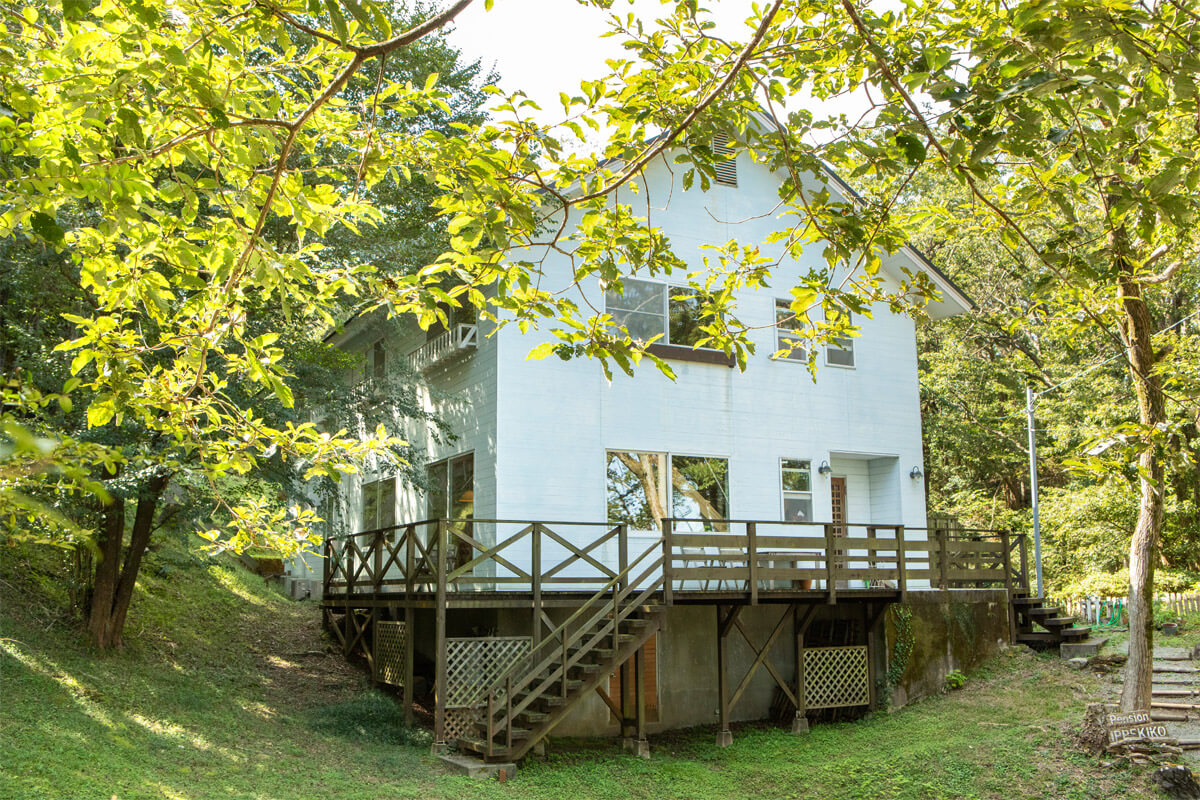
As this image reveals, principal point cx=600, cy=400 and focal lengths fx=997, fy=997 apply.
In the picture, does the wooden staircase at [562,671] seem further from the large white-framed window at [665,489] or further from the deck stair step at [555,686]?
the large white-framed window at [665,489]

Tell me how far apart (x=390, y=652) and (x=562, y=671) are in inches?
140

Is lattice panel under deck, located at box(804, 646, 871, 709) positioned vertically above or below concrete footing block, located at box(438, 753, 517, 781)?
above

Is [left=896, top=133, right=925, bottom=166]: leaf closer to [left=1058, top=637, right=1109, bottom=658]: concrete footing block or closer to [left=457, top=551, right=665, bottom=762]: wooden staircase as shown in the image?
[left=457, top=551, right=665, bottom=762]: wooden staircase

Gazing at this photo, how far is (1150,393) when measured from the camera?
388 inches

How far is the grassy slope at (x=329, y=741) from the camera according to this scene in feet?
30.9

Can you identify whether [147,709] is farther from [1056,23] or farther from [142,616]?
[1056,23]

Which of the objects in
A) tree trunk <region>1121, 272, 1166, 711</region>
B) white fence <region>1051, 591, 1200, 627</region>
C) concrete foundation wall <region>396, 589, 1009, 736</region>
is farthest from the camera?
white fence <region>1051, 591, 1200, 627</region>

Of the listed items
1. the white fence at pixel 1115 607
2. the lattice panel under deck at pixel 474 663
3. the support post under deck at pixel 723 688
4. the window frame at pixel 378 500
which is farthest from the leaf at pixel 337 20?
the white fence at pixel 1115 607

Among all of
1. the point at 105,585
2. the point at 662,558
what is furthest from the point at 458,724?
the point at 105,585

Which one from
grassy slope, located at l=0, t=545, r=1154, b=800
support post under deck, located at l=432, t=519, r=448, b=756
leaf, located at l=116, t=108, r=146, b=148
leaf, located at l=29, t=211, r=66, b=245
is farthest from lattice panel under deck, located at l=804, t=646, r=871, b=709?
leaf, located at l=29, t=211, r=66, b=245

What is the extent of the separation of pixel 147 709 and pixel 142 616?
449 centimetres

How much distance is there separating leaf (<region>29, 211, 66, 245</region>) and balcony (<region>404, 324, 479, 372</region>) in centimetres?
1092

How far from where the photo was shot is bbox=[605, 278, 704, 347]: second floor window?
15.0 metres

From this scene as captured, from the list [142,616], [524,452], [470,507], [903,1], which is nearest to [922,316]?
[903,1]
